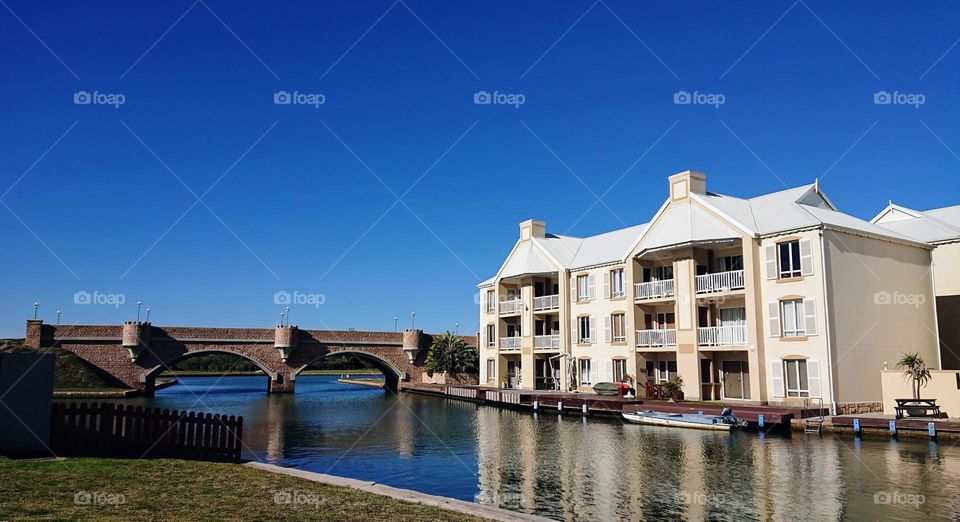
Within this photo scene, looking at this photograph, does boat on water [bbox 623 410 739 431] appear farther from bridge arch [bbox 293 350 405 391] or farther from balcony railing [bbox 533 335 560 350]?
bridge arch [bbox 293 350 405 391]

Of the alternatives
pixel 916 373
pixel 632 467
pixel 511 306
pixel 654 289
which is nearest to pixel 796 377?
pixel 916 373

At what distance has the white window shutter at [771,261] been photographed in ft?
113

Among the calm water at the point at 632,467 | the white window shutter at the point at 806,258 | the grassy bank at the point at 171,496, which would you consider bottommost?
the calm water at the point at 632,467

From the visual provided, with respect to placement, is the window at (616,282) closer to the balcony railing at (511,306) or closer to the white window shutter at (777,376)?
the balcony railing at (511,306)

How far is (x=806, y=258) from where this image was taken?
1289 inches

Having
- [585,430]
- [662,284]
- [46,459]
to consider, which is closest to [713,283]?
[662,284]

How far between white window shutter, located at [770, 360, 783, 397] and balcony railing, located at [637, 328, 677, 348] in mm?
6397

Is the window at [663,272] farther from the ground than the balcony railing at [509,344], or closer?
farther from the ground

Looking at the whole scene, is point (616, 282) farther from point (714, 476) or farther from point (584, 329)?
point (714, 476)

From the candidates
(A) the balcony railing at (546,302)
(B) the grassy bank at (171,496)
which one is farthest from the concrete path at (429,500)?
(A) the balcony railing at (546,302)

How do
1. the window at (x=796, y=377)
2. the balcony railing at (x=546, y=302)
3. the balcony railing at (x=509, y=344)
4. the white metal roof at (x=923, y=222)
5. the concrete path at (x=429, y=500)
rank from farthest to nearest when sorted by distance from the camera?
the balcony railing at (x=509, y=344) < the balcony railing at (x=546, y=302) < the white metal roof at (x=923, y=222) < the window at (x=796, y=377) < the concrete path at (x=429, y=500)

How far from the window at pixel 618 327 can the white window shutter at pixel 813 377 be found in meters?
13.0

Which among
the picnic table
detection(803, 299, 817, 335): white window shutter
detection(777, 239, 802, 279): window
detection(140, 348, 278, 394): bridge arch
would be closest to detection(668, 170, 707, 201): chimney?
detection(777, 239, 802, 279): window

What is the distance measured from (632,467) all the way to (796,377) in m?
16.8
